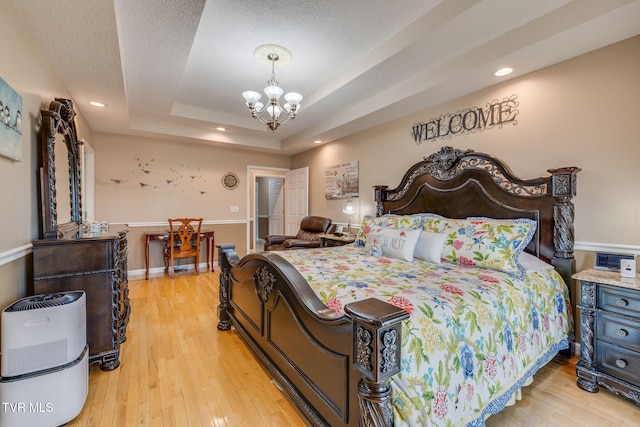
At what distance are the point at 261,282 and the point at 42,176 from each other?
5.83 feet

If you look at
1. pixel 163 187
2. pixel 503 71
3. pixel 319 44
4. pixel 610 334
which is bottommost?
pixel 610 334

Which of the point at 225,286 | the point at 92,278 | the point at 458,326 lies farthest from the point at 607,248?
the point at 92,278

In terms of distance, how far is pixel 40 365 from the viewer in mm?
1473

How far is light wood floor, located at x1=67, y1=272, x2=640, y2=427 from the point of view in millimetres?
1598

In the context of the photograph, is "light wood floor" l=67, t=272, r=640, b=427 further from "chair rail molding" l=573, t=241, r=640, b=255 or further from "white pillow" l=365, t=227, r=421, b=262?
"white pillow" l=365, t=227, r=421, b=262

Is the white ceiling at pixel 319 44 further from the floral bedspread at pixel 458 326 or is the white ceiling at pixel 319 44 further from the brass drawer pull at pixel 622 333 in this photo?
the brass drawer pull at pixel 622 333

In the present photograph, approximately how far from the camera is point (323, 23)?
230cm

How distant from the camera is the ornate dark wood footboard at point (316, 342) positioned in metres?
1.00

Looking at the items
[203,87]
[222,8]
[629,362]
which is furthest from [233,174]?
[629,362]

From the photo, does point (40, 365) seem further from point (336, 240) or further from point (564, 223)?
point (564, 223)

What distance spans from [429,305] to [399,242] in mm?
1207

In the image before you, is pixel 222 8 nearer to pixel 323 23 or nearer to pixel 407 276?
pixel 323 23

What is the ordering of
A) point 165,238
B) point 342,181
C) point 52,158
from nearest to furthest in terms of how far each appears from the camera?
1. point 52,158
2. point 165,238
3. point 342,181

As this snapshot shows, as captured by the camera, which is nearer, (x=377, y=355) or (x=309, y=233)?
(x=377, y=355)
